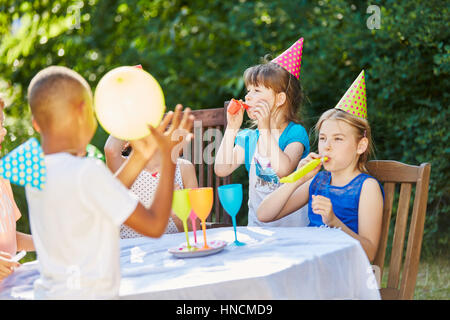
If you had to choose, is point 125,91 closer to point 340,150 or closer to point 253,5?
point 340,150

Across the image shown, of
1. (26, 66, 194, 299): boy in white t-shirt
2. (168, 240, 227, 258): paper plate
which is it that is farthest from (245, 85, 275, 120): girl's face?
(26, 66, 194, 299): boy in white t-shirt

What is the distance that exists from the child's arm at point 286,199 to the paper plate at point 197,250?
0.59 metres

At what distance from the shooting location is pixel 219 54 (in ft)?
18.3

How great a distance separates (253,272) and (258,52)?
384 centimetres

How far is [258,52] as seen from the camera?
5.05m

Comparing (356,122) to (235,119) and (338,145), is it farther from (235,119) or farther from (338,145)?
(235,119)

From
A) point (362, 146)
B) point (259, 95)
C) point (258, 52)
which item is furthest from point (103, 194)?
point (258, 52)

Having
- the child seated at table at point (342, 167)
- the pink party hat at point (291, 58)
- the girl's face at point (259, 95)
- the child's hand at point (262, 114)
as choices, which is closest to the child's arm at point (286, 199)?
the child seated at table at point (342, 167)

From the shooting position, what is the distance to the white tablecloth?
1.39 meters

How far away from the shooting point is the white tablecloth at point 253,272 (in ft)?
4.57

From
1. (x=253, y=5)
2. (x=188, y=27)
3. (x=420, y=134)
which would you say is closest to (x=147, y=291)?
(x=420, y=134)

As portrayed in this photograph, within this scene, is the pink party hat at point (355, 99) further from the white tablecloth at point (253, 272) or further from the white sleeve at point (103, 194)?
the white sleeve at point (103, 194)

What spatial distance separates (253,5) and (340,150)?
3145 millimetres
